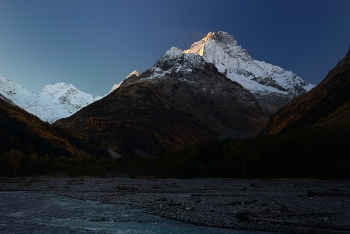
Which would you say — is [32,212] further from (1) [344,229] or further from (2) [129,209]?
(1) [344,229]

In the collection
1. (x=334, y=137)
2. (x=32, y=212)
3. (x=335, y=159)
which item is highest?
(x=334, y=137)

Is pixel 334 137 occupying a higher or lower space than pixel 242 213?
higher

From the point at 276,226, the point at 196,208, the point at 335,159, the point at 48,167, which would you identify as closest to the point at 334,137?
the point at 335,159

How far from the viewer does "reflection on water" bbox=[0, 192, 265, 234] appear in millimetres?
22875

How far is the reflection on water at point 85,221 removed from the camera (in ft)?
75.0

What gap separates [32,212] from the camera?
3133cm

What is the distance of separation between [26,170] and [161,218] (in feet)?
346

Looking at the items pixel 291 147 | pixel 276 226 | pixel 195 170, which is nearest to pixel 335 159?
pixel 291 147

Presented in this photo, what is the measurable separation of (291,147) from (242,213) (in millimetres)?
58268

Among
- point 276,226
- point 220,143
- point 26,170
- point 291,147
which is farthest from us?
point 26,170

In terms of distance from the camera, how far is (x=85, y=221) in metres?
26.5

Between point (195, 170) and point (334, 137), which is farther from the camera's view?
point (195, 170)

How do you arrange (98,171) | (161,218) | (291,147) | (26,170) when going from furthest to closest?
(98,171)
(26,170)
(291,147)
(161,218)

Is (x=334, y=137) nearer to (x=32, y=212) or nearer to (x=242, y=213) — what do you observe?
(x=242, y=213)
